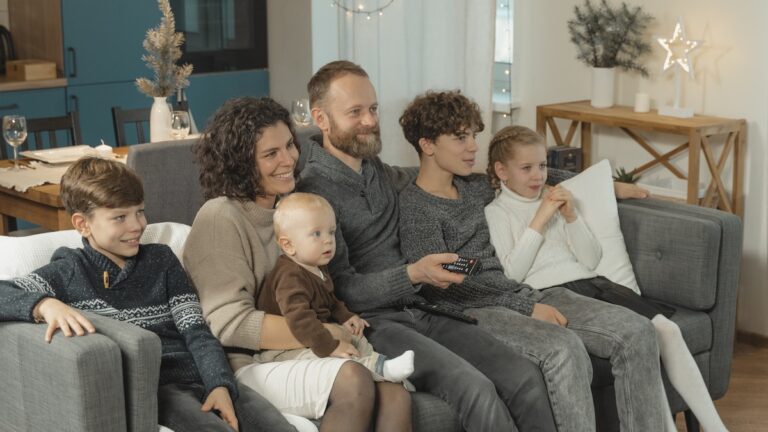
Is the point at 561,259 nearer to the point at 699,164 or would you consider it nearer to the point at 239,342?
the point at 239,342

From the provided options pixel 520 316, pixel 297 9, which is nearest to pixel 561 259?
pixel 520 316

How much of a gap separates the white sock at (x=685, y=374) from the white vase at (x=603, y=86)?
1833mm

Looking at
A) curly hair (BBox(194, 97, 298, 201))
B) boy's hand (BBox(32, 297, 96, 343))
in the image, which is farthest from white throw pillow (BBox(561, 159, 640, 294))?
boy's hand (BBox(32, 297, 96, 343))

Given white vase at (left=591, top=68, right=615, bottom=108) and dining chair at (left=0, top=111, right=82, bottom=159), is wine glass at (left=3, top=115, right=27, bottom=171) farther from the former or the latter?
white vase at (left=591, top=68, right=615, bottom=108)

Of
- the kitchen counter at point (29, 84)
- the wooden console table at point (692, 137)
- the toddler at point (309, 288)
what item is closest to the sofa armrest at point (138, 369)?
the toddler at point (309, 288)

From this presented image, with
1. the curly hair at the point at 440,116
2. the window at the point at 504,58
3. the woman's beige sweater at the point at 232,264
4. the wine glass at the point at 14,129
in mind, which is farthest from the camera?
the window at the point at 504,58

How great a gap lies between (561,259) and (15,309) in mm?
1562

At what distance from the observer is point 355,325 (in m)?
2.61

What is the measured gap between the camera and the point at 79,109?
5.44 m

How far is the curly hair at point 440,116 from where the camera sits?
3016 mm

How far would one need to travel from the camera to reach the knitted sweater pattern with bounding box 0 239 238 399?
2299 mm

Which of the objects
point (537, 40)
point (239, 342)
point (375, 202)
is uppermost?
point (537, 40)

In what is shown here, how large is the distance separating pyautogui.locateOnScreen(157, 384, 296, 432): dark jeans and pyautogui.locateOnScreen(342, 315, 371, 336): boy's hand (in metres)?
0.35

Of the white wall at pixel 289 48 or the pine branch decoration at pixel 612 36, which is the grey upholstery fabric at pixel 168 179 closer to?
the pine branch decoration at pixel 612 36
